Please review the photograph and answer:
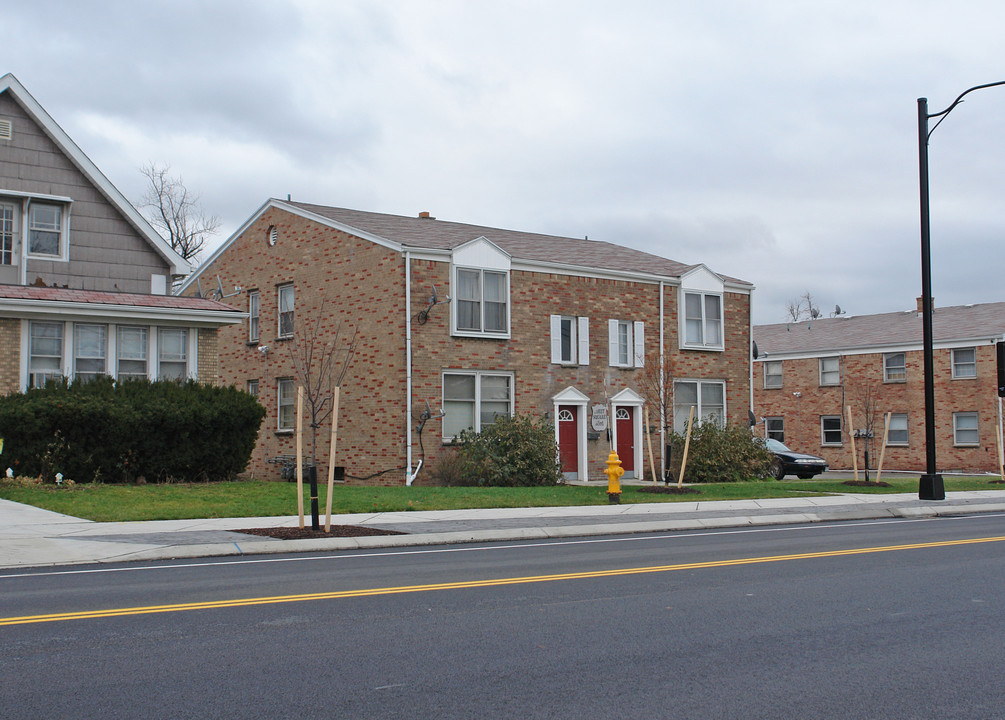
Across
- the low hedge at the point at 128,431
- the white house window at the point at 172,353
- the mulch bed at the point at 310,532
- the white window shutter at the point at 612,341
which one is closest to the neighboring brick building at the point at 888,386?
the white window shutter at the point at 612,341

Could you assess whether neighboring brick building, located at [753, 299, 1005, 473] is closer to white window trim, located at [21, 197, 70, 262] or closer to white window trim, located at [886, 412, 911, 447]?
white window trim, located at [886, 412, 911, 447]

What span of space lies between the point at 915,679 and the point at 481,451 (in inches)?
759

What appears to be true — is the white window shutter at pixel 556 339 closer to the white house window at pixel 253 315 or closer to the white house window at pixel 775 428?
the white house window at pixel 253 315

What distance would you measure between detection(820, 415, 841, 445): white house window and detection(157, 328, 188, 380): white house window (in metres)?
31.4

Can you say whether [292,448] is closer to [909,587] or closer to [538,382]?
[538,382]

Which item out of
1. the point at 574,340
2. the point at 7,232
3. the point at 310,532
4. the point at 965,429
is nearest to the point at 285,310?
the point at 7,232

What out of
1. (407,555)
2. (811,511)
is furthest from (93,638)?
(811,511)

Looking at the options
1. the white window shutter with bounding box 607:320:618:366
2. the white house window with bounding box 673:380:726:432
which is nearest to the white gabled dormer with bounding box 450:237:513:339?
the white window shutter with bounding box 607:320:618:366

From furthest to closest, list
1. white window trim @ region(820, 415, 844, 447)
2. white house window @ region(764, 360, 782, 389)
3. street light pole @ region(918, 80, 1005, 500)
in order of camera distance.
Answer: white house window @ region(764, 360, 782, 389)
white window trim @ region(820, 415, 844, 447)
street light pole @ region(918, 80, 1005, 500)

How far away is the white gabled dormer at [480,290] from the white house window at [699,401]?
679cm

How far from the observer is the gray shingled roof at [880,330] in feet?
140

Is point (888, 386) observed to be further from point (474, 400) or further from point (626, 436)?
point (474, 400)

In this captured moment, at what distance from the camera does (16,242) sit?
24.0m

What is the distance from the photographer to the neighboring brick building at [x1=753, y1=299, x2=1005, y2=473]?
136ft
